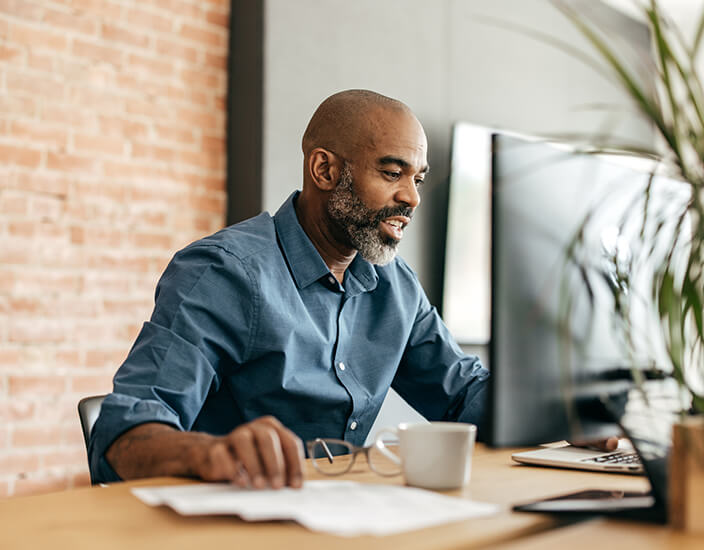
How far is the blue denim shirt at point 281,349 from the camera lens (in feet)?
3.95

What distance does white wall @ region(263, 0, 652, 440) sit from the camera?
2.72 m

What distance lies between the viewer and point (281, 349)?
4.74 ft

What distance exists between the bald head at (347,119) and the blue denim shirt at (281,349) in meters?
0.24

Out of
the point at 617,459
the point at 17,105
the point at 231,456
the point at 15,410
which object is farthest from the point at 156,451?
the point at 17,105

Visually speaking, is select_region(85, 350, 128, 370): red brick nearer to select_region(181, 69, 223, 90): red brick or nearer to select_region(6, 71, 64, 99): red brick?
select_region(6, 71, 64, 99): red brick

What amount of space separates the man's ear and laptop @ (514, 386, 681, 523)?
1093 millimetres

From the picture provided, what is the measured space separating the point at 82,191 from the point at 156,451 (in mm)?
1615

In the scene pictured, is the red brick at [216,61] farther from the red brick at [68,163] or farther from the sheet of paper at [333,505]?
the sheet of paper at [333,505]

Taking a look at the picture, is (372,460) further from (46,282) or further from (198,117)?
(198,117)

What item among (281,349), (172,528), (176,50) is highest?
(176,50)

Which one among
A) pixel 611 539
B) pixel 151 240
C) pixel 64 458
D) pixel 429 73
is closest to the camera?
pixel 611 539

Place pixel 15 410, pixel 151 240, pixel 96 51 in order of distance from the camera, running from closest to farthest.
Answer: pixel 15 410 < pixel 96 51 < pixel 151 240

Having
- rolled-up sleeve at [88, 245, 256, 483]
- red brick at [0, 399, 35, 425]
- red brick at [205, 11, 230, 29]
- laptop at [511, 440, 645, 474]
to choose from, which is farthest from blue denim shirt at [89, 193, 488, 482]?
red brick at [205, 11, 230, 29]

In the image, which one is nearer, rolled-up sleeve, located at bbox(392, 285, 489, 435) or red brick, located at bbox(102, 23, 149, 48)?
rolled-up sleeve, located at bbox(392, 285, 489, 435)
